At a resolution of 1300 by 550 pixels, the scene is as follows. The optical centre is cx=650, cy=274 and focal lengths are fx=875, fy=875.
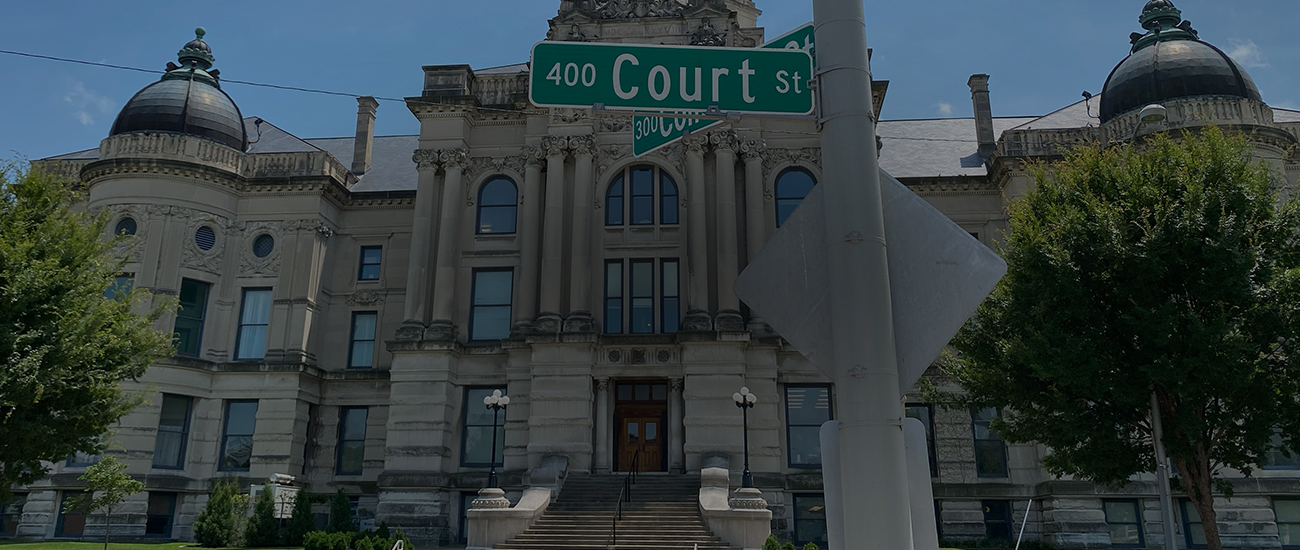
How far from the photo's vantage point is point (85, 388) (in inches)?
708

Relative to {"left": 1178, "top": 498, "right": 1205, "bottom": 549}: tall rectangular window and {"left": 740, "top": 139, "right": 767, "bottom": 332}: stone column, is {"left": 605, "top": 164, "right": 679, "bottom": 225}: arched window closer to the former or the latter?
{"left": 740, "top": 139, "right": 767, "bottom": 332}: stone column

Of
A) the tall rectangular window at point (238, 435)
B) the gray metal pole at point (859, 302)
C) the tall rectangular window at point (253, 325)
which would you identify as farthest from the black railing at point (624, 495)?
the gray metal pole at point (859, 302)

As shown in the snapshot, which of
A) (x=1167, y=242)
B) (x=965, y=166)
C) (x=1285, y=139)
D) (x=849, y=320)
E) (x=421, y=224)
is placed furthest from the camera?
(x=965, y=166)

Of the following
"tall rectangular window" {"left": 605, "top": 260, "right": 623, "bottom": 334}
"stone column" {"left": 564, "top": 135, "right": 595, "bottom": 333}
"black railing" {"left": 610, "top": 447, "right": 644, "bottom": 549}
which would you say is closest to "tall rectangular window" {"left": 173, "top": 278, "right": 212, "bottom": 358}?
"stone column" {"left": 564, "top": 135, "right": 595, "bottom": 333}

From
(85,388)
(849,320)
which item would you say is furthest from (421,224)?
(849,320)

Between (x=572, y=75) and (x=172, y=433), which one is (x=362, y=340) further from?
(x=572, y=75)

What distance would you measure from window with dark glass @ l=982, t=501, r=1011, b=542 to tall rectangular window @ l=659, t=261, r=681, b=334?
1179 cm

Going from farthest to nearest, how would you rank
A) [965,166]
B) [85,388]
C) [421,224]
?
1. [965,166]
2. [421,224]
3. [85,388]

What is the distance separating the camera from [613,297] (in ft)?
97.5

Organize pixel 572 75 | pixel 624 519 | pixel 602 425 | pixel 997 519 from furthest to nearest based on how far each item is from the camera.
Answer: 1. pixel 997 519
2. pixel 602 425
3. pixel 624 519
4. pixel 572 75

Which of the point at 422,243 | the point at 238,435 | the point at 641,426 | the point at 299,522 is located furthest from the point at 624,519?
the point at 238,435

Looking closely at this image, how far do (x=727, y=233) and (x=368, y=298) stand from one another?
48.5 ft

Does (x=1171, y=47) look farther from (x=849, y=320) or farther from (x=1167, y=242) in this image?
(x=849, y=320)

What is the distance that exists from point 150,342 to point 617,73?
717 inches
